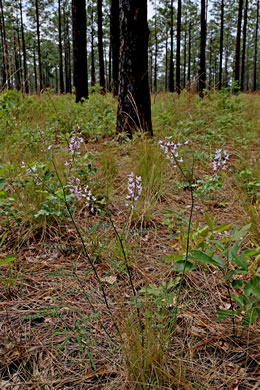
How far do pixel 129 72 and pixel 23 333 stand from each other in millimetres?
3342

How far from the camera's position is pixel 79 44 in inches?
268

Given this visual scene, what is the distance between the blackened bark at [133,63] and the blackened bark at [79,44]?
3.54 m

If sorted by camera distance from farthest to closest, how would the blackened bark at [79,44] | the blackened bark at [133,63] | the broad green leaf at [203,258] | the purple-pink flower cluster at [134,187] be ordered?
the blackened bark at [79,44]
the blackened bark at [133,63]
the purple-pink flower cluster at [134,187]
the broad green leaf at [203,258]

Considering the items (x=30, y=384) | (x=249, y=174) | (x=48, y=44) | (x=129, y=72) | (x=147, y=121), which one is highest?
(x=48, y=44)

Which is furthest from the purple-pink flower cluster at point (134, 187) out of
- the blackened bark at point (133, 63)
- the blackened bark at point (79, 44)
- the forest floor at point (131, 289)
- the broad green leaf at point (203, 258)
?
the blackened bark at point (79, 44)

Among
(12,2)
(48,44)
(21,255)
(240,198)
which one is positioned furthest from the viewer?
(48,44)

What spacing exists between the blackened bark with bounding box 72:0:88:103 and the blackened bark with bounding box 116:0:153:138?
11.6ft

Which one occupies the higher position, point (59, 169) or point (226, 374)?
point (59, 169)

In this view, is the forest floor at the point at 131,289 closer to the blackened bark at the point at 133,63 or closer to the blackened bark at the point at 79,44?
the blackened bark at the point at 133,63

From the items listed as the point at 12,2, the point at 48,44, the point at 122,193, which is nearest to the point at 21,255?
the point at 122,193

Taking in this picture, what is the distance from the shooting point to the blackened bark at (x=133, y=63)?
11.7 ft

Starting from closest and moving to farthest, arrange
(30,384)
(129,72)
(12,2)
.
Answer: (30,384)
(129,72)
(12,2)

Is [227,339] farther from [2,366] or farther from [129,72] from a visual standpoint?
[129,72]

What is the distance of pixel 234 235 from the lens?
99cm
